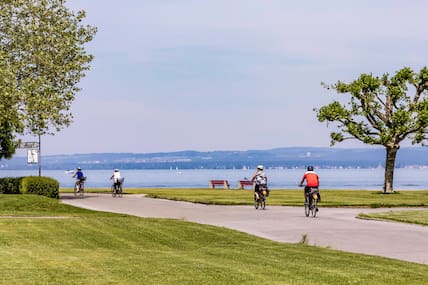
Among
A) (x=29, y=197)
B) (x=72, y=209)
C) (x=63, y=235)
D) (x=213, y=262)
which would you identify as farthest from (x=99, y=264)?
(x=29, y=197)

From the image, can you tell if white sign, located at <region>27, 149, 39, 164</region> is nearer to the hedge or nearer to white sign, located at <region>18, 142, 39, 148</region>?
white sign, located at <region>18, 142, 39, 148</region>

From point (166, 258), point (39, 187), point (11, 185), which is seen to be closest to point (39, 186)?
point (39, 187)

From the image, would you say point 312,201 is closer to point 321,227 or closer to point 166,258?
point 321,227

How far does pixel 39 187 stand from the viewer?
52250 millimetres

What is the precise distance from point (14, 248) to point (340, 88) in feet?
182

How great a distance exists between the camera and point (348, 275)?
52.7ft

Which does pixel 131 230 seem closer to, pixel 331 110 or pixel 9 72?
pixel 9 72

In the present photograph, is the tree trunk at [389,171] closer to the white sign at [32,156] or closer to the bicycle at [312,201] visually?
the white sign at [32,156]

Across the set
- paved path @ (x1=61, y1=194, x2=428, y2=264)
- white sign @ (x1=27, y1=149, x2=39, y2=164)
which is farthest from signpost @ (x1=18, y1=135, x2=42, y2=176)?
paved path @ (x1=61, y1=194, x2=428, y2=264)

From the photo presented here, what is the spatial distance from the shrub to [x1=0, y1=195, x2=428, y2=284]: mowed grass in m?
24.8

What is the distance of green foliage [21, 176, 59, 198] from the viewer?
52.2 metres

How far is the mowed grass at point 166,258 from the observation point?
51.1ft

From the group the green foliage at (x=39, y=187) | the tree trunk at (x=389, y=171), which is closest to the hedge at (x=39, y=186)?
the green foliage at (x=39, y=187)

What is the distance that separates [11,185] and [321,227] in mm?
29381
